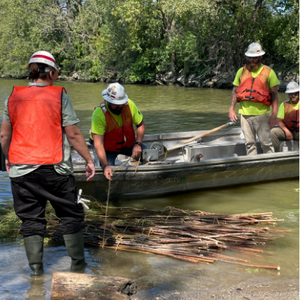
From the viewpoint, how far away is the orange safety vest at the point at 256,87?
6.64 m

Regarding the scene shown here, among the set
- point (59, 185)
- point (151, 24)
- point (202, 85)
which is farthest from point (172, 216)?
point (151, 24)

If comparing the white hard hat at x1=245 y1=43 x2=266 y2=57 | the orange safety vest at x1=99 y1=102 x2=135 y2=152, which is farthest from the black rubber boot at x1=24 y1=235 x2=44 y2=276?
the white hard hat at x1=245 y1=43 x2=266 y2=57

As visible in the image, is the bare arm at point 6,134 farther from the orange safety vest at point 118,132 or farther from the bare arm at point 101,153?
the orange safety vest at point 118,132

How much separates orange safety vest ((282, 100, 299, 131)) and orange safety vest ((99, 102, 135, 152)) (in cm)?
311

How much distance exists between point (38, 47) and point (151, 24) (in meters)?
14.4

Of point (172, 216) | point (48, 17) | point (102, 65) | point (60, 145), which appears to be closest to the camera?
point (60, 145)

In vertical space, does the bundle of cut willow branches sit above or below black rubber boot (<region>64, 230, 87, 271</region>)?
below

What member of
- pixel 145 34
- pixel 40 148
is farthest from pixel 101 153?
pixel 145 34

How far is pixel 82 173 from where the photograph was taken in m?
5.61

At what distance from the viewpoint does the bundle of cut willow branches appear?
14.2ft

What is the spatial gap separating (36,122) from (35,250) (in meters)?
1.15

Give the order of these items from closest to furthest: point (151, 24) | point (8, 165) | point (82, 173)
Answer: point (8, 165) → point (82, 173) → point (151, 24)

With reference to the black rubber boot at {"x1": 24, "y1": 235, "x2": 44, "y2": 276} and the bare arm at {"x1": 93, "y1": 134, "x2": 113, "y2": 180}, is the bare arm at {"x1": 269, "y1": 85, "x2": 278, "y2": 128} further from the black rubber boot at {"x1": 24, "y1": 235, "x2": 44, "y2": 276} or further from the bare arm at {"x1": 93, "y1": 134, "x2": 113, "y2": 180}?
the black rubber boot at {"x1": 24, "y1": 235, "x2": 44, "y2": 276}

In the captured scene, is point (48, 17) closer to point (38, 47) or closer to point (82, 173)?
point (38, 47)
